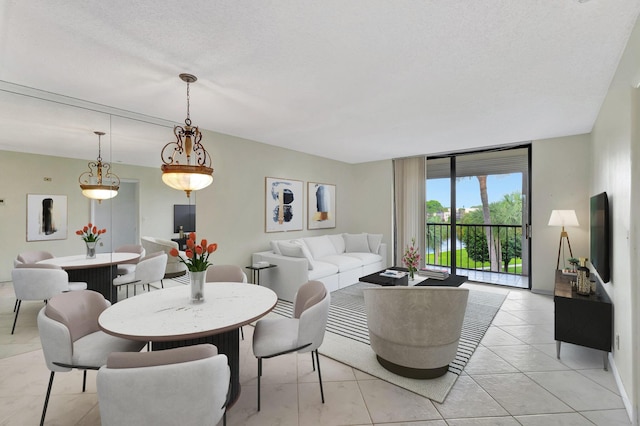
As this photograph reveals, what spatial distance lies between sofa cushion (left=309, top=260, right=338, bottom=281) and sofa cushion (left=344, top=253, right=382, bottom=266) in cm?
86

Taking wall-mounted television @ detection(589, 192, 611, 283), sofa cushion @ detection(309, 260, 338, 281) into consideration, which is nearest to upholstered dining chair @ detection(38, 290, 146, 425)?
sofa cushion @ detection(309, 260, 338, 281)

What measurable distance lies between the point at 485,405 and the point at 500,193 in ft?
16.3

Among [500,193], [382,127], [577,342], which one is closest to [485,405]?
[577,342]

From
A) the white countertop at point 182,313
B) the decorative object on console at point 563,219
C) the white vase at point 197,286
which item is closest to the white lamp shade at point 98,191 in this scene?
the white countertop at point 182,313

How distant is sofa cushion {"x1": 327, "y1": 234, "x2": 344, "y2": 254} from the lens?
5.90m

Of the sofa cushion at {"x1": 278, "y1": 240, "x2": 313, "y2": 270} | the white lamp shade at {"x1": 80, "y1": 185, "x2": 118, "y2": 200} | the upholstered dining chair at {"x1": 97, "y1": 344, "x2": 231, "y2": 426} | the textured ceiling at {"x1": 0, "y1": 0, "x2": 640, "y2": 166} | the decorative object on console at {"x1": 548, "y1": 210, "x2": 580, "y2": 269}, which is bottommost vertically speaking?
the upholstered dining chair at {"x1": 97, "y1": 344, "x2": 231, "y2": 426}

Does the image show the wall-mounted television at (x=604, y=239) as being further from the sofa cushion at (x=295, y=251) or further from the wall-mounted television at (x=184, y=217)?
the wall-mounted television at (x=184, y=217)

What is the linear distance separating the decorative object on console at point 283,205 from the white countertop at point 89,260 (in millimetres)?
2192

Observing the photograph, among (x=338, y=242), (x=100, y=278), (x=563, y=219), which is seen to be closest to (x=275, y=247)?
(x=338, y=242)

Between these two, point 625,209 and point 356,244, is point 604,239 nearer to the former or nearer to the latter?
point 625,209

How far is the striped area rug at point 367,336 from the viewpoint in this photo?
7.39ft

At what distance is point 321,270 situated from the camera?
14.7 feet

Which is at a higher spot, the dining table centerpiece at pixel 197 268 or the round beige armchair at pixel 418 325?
the dining table centerpiece at pixel 197 268

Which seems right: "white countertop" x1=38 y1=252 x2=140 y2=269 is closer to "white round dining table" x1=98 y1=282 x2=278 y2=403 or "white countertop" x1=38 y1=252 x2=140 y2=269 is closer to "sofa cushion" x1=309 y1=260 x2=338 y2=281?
"white round dining table" x1=98 y1=282 x2=278 y2=403
